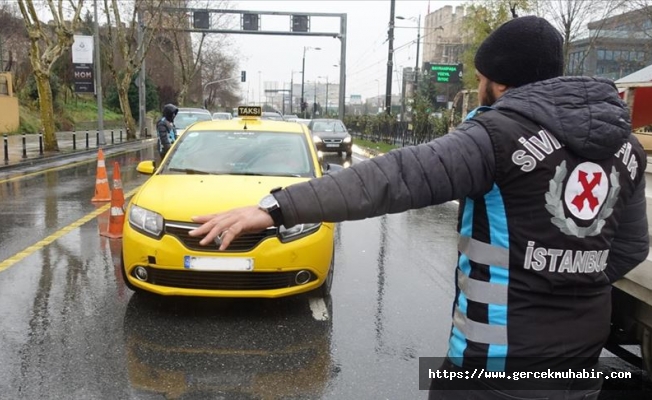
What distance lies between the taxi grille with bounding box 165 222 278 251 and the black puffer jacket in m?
2.95

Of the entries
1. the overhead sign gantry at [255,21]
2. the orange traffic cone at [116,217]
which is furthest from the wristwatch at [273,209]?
the overhead sign gantry at [255,21]

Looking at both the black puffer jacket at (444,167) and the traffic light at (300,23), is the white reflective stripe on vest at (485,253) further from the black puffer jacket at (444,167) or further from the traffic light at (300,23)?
the traffic light at (300,23)

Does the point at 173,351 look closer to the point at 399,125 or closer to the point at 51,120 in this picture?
the point at 51,120

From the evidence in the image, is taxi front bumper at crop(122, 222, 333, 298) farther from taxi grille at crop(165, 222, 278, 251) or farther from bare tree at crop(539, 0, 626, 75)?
bare tree at crop(539, 0, 626, 75)

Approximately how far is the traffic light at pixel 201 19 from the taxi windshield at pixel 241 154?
3224cm

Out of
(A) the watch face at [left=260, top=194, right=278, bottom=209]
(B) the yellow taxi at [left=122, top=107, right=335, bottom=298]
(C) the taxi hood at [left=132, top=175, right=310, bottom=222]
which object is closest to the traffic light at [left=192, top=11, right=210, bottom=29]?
(C) the taxi hood at [left=132, top=175, right=310, bottom=222]

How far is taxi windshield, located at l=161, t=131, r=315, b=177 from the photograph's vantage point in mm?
5871

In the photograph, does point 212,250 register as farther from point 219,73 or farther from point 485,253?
point 219,73

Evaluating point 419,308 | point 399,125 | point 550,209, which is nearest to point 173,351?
point 419,308

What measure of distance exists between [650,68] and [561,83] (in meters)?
2.90

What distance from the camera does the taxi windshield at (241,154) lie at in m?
5.87

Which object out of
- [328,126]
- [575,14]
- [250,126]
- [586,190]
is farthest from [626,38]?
[586,190]

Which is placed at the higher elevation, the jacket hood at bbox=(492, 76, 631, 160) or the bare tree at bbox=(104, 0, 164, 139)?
the bare tree at bbox=(104, 0, 164, 139)

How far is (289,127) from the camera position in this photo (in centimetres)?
677
